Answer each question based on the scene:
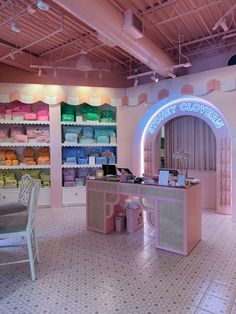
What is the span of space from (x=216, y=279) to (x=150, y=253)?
89 centimetres

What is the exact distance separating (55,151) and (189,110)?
317cm

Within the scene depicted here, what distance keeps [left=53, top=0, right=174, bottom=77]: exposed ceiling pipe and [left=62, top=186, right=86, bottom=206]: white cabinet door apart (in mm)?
3292

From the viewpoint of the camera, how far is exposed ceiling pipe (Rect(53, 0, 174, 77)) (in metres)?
2.88

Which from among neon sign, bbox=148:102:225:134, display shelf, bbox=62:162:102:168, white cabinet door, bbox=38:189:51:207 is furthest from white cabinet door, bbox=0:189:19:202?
neon sign, bbox=148:102:225:134

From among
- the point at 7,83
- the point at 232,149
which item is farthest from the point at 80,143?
the point at 232,149

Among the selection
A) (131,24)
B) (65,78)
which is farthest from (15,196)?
(131,24)

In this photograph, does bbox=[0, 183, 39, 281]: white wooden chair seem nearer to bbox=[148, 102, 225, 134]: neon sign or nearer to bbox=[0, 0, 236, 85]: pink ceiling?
bbox=[0, 0, 236, 85]: pink ceiling

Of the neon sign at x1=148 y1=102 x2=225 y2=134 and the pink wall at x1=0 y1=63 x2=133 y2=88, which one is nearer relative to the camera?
the neon sign at x1=148 y1=102 x2=225 y2=134

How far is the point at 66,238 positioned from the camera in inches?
149

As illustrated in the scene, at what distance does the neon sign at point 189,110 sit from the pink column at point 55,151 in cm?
219

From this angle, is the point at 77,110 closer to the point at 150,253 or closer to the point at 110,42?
the point at 110,42

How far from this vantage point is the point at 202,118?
5.19 m

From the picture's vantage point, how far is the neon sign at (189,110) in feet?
16.4

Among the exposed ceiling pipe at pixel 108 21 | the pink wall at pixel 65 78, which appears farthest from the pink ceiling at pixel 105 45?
the exposed ceiling pipe at pixel 108 21
